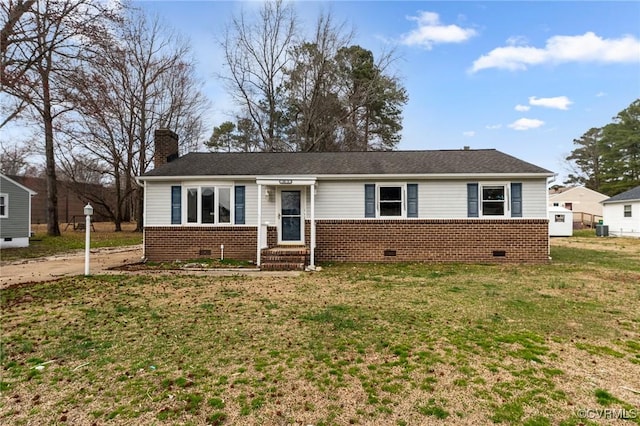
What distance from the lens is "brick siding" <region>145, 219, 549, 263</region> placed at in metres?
11.6

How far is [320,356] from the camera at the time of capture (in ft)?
12.9

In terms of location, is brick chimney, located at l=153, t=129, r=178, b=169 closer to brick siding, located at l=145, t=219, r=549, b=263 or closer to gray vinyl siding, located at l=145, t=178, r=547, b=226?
gray vinyl siding, located at l=145, t=178, r=547, b=226

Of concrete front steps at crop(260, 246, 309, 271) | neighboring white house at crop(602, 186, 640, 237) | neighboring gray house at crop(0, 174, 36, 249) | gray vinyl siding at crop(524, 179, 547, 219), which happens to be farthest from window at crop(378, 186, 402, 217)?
neighboring white house at crop(602, 186, 640, 237)

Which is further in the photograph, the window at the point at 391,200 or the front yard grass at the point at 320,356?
the window at the point at 391,200

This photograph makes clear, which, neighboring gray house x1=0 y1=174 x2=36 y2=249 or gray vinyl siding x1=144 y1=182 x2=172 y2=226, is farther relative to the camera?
neighboring gray house x1=0 y1=174 x2=36 y2=249

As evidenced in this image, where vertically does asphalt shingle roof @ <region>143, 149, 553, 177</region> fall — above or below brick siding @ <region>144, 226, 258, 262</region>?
above

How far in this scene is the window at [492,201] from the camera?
11719 millimetres

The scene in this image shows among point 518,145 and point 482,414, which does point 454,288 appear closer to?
point 482,414

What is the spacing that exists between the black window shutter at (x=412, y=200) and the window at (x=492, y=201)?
86.0 inches

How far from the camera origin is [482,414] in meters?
2.82

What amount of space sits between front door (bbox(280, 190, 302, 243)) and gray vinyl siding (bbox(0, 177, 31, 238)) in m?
13.9

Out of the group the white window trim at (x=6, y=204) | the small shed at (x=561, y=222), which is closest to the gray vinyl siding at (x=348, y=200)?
the white window trim at (x=6, y=204)

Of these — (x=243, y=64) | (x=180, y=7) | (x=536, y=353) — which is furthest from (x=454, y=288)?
(x=243, y=64)

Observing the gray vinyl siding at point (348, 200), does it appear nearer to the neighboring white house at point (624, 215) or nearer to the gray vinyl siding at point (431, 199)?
the gray vinyl siding at point (431, 199)
